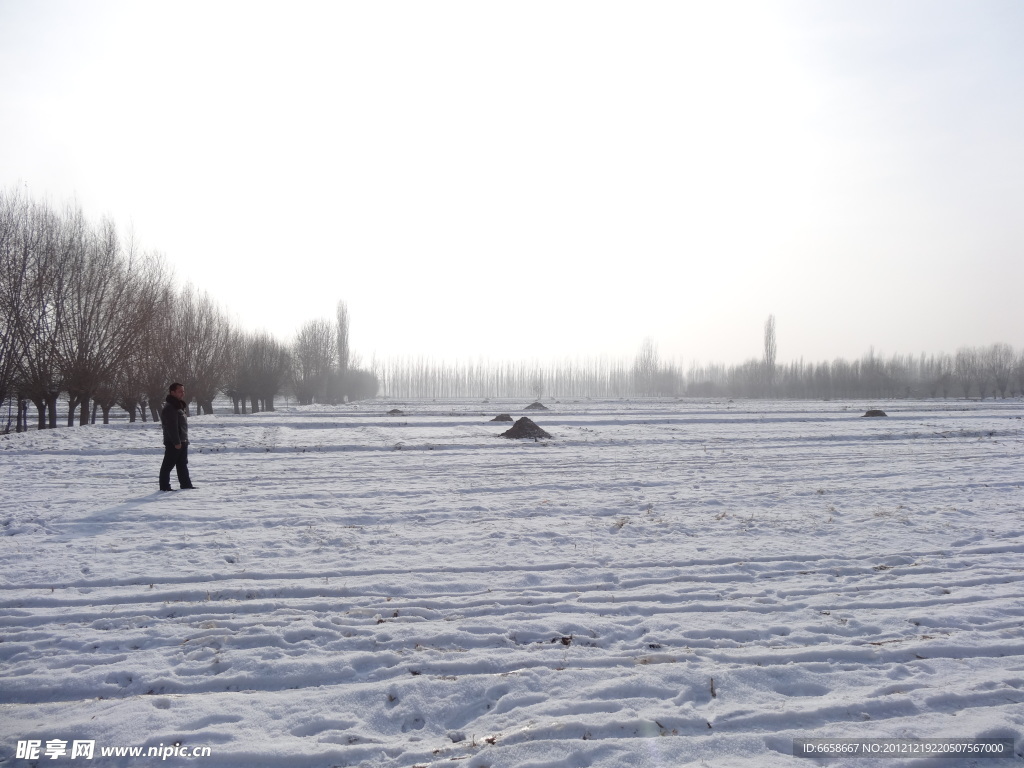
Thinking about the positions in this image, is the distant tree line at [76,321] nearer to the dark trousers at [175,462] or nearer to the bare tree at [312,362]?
the dark trousers at [175,462]

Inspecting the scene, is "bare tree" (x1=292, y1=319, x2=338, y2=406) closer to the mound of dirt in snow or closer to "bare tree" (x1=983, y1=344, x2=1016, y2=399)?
the mound of dirt in snow

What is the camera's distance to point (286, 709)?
375 centimetres

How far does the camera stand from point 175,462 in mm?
10352

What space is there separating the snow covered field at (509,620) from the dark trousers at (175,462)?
0.30m

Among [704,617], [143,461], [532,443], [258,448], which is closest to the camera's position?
[704,617]

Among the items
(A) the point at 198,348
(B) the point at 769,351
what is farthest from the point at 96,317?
(B) the point at 769,351

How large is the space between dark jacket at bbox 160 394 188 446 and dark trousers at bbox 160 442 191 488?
0.14m

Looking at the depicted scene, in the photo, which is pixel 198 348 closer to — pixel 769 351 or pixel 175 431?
pixel 175 431

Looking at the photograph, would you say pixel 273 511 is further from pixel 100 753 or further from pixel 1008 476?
pixel 1008 476

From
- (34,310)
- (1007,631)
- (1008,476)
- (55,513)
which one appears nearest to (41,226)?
(34,310)

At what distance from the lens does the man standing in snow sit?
388 inches

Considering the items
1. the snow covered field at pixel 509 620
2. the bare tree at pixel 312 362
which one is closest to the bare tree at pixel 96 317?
the snow covered field at pixel 509 620

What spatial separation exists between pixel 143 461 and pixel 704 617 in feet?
47.0

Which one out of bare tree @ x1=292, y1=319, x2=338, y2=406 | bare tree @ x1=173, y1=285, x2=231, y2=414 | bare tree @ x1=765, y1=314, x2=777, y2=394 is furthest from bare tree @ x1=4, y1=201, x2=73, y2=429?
bare tree @ x1=765, y1=314, x2=777, y2=394
